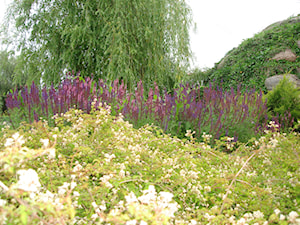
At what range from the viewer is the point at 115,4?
7.29 metres

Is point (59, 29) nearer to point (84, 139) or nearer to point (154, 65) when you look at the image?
point (154, 65)

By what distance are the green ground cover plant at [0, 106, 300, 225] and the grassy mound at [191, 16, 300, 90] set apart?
7590 millimetres

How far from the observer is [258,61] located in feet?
33.1

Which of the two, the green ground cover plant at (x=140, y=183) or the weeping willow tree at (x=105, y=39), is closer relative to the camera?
the green ground cover plant at (x=140, y=183)

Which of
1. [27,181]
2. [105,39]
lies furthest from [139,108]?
[105,39]

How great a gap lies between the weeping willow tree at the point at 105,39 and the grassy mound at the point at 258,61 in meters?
2.62

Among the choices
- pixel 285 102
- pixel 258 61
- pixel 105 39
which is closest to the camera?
pixel 285 102

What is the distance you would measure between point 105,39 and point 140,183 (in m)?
6.25

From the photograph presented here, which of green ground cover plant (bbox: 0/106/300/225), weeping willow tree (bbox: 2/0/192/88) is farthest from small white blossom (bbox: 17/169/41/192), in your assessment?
weeping willow tree (bbox: 2/0/192/88)

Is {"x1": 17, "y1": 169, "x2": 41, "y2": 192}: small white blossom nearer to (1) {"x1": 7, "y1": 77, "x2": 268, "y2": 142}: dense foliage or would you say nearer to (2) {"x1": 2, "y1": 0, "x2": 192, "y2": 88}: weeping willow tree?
(1) {"x1": 7, "y1": 77, "x2": 268, "y2": 142}: dense foliage

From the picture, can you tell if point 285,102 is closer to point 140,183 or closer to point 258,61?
point 140,183

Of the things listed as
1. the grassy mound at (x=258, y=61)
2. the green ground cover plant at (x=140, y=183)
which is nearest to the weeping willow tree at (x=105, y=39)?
the grassy mound at (x=258, y=61)

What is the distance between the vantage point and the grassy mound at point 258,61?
960 cm

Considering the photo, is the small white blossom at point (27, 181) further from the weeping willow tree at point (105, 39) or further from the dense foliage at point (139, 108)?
the weeping willow tree at point (105, 39)
